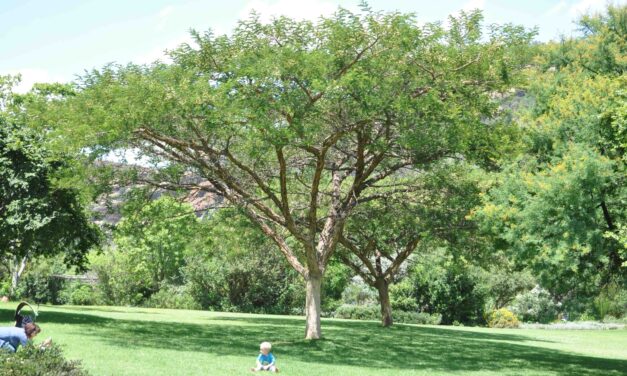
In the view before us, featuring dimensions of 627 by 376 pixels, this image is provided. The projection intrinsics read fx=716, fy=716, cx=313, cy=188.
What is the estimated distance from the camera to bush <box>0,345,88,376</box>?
857 centimetres

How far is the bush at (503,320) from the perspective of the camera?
1898 inches

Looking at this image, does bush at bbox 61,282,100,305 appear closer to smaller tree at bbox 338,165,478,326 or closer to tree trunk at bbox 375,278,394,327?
tree trunk at bbox 375,278,394,327

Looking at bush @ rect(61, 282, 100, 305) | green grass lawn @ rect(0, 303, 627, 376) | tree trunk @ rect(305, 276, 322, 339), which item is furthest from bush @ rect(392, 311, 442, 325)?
bush @ rect(61, 282, 100, 305)

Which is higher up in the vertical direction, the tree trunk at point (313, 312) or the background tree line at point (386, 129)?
the background tree line at point (386, 129)

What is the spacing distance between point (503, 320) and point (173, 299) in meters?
24.3

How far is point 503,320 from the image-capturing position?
1901 inches

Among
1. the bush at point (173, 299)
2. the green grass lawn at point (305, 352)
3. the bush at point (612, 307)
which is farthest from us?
the bush at point (173, 299)

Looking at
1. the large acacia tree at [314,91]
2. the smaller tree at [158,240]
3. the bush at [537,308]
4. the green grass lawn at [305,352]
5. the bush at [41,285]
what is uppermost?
the large acacia tree at [314,91]

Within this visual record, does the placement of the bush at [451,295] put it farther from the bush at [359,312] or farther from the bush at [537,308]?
the bush at [537,308]

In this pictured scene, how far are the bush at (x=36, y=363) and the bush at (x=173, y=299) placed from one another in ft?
146

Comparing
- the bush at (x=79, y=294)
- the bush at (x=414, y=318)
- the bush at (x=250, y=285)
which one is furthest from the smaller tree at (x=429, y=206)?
the bush at (x=79, y=294)

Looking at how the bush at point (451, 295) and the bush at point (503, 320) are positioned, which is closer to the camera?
the bush at point (451, 295)

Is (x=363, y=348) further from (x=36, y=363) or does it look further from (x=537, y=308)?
(x=537, y=308)

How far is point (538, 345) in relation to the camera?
29625mm
